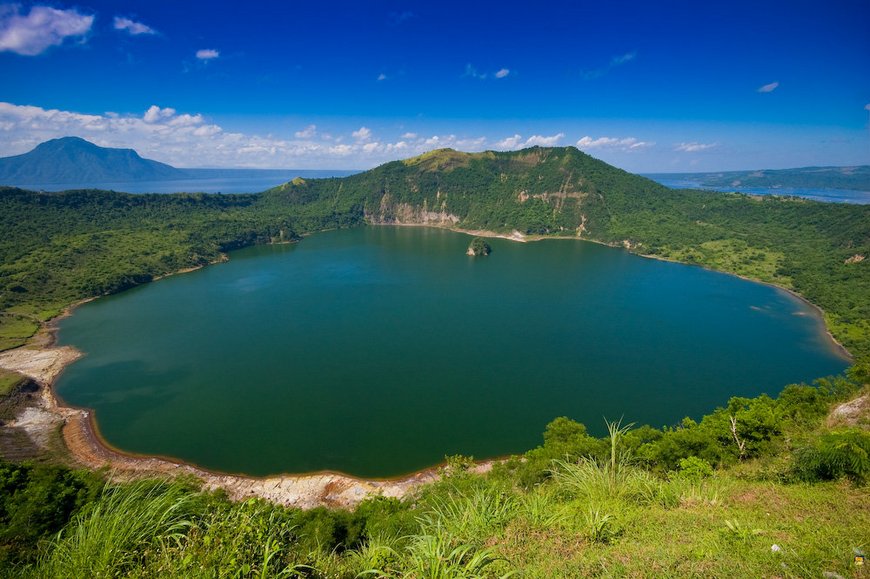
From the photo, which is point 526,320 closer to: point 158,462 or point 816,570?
point 158,462

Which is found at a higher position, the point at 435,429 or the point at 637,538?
the point at 637,538

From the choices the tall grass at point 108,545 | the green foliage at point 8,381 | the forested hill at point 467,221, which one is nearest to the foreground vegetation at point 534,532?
the tall grass at point 108,545

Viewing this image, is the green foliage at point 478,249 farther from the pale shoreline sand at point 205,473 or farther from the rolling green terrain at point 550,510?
the pale shoreline sand at point 205,473

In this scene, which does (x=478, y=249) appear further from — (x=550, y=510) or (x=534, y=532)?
(x=534, y=532)

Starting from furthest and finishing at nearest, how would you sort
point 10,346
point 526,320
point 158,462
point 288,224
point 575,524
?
point 288,224 < point 526,320 < point 10,346 < point 158,462 < point 575,524

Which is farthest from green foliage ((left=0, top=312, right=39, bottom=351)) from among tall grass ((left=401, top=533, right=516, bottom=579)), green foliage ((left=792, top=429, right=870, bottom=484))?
green foliage ((left=792, top=429, right=870, bottom=484))

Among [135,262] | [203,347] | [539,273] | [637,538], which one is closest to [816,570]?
[637,538]
